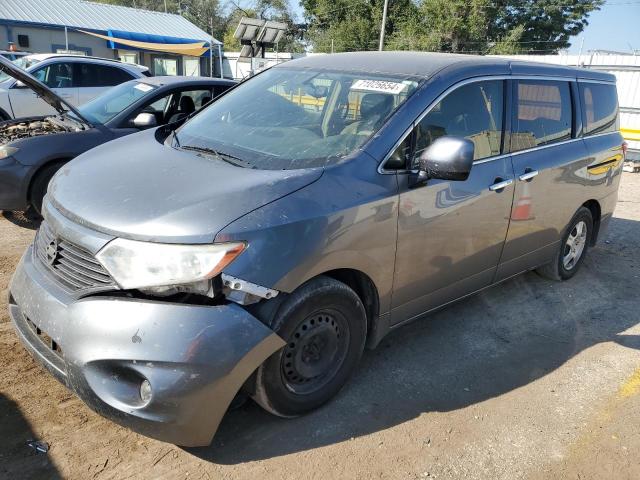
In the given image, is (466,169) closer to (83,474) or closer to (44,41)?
(83,474)

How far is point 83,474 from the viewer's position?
2439 millimetres

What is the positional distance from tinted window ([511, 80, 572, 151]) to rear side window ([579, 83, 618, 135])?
0.33m

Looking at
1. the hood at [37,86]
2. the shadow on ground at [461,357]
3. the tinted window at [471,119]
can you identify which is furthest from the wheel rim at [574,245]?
the hood at [37,86]

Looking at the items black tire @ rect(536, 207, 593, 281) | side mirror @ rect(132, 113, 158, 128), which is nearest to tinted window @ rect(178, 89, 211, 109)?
side mirror @ rect(132, 113, 158, 128)

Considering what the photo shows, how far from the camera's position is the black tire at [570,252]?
191 inches

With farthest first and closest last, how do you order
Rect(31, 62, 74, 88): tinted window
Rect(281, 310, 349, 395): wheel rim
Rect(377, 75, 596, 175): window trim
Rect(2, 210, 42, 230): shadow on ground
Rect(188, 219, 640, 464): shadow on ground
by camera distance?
1. Rect(31, 62, 74, 88): tinted window
2. Rect(2, 210, 42, 230): shadow on ground
3. Rect(377, 75, 596, 175): window trim
4. Rect(188, 219, 640, 464): shadow on ground
5. Rect(281, 310, 349, 395): wheel rim

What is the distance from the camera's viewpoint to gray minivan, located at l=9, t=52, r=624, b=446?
2.27 m

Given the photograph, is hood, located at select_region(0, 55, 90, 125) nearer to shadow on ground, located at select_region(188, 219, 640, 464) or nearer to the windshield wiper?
the windshield wiper

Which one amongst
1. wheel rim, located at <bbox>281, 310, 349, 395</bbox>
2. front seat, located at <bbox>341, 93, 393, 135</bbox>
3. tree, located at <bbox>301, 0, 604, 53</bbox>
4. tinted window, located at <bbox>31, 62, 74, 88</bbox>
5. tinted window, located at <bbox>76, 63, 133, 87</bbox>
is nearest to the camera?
wheel rim, located at <bbox>281, 310, 349, 395</bbox>

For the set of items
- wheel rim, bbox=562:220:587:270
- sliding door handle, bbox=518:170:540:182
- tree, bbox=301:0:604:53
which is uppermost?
tree, bbox=301:0:604:53

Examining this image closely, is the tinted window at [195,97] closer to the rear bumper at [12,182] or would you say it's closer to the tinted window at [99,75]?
the rear bumper at [12,182]

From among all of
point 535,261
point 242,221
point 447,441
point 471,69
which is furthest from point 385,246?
point 535,261

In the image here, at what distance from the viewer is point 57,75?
1025 cm

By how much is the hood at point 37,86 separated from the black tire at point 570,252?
4.90 meters
